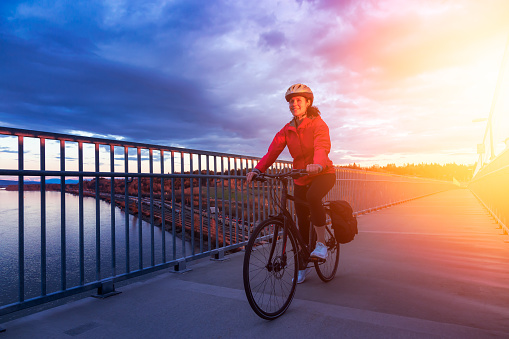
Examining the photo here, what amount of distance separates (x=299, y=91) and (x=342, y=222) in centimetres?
140

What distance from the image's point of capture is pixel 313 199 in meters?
3.21

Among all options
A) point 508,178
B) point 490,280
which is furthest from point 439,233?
point 490,280

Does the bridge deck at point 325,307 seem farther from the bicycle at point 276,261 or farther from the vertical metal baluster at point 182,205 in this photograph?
the vertical metal baluster at point 182,205

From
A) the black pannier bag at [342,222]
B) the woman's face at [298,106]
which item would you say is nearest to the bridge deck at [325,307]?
the black pannier bag at [342,222]

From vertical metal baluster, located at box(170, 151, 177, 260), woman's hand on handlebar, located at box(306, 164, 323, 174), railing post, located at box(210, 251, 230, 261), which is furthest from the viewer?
railing post, located at box(210, 251, 230, 261)

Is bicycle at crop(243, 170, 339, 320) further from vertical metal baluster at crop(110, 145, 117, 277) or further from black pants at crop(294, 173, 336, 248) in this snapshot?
vertical metal baluster at crop(110, 145, 117, 277)

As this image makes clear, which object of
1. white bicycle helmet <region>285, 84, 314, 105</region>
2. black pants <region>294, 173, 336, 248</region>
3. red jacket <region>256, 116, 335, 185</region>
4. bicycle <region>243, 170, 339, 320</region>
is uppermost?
white bicycle helmet <region>285, 84, 314, 105</region>

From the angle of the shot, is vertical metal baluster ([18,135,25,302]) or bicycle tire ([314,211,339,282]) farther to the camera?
bicycle tire ([314,211,339,282])

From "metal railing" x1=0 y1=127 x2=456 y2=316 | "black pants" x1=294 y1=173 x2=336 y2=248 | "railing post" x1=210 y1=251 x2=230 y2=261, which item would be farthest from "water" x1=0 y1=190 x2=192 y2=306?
"black pants" x1=294 y1=173 x2=336 y2=248

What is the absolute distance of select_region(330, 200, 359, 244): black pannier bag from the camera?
3451mm

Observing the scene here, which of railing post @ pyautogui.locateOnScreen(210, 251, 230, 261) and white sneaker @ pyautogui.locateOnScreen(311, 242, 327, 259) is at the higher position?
white sneaker @ pyautogui.locateOnScreen(311, 242, 327, 259)

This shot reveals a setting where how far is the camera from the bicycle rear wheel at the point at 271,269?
2.73 m

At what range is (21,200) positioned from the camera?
277 centimetres

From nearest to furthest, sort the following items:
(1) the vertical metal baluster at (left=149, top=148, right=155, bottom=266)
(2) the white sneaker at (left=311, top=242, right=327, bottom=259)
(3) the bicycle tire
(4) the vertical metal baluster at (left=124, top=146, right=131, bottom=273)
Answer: (2) the white sneaker at (left=311, top=242, right=327, bottom=259), (4) the vertical metal baluster at (left=124, top=146, right=131, bottom=273), (3) the bicycle tire, (1) the vertical metal baluster at (left=149, top=148, right=155, bottom=266)
